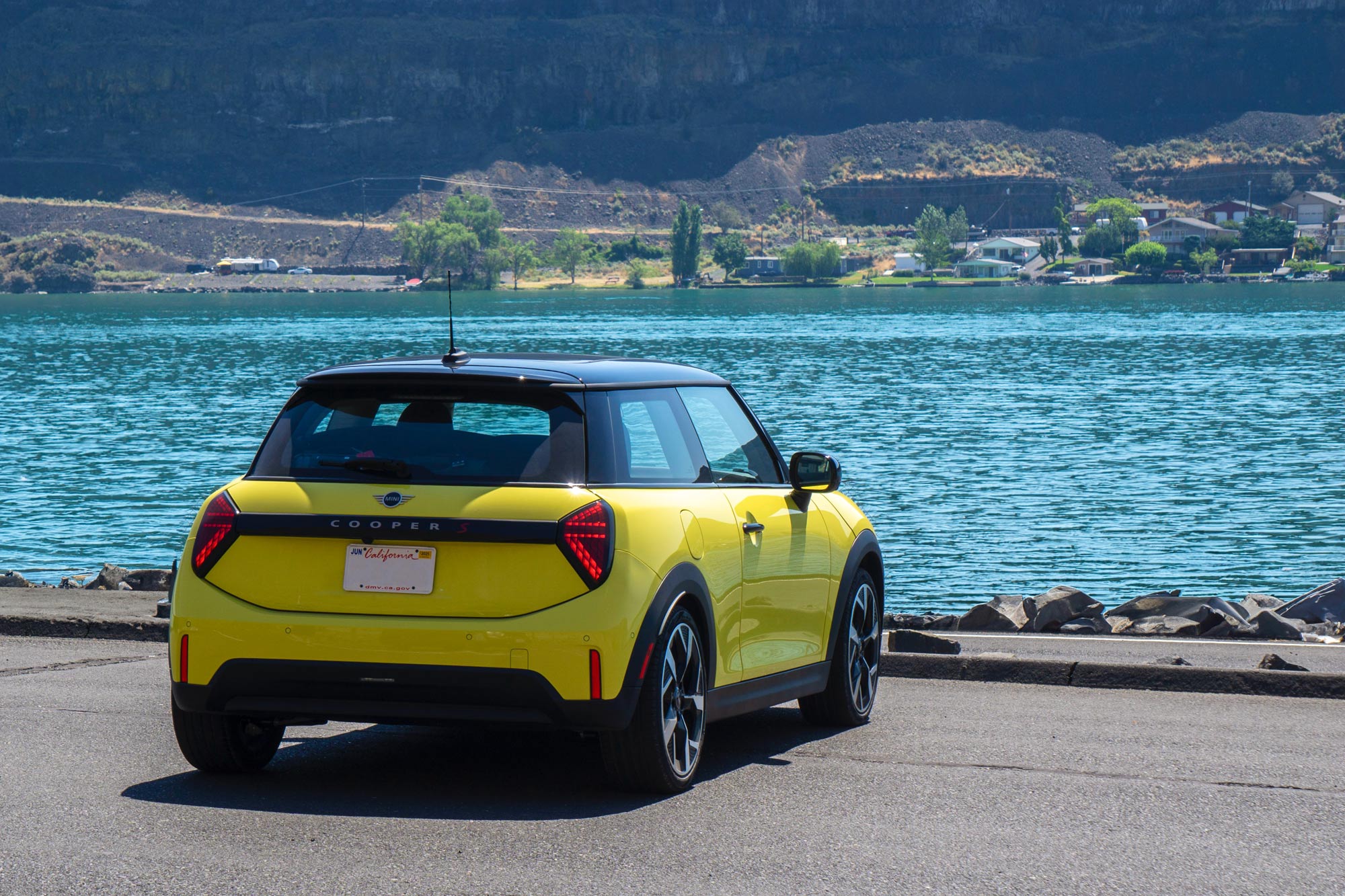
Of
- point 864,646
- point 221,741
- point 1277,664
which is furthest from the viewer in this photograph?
point 1277,664

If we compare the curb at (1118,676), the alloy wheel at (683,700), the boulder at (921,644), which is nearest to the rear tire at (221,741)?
the alloy wheel at (683,700)

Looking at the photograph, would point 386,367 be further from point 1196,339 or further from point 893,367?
point 1196,339

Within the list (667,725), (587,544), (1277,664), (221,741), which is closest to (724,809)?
(667,725)

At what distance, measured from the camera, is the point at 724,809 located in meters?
5.95

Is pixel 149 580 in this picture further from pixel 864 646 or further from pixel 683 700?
pixel 683 700

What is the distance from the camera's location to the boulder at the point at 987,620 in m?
15.3

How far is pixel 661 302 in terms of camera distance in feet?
604

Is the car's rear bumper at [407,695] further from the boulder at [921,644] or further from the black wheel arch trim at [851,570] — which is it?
the boulder at [921,644]

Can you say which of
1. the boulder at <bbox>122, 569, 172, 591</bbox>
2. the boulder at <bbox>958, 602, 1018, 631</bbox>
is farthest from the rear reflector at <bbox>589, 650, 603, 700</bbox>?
the boulder at <bbox>122, 569, 172, 591</bbox>

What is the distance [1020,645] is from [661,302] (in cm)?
17410

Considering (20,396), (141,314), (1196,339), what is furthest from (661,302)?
(20,396)

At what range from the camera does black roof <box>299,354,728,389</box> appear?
6.04m

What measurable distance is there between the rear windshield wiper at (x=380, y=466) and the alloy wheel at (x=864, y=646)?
2.41 m

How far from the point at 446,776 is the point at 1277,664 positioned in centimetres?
466
